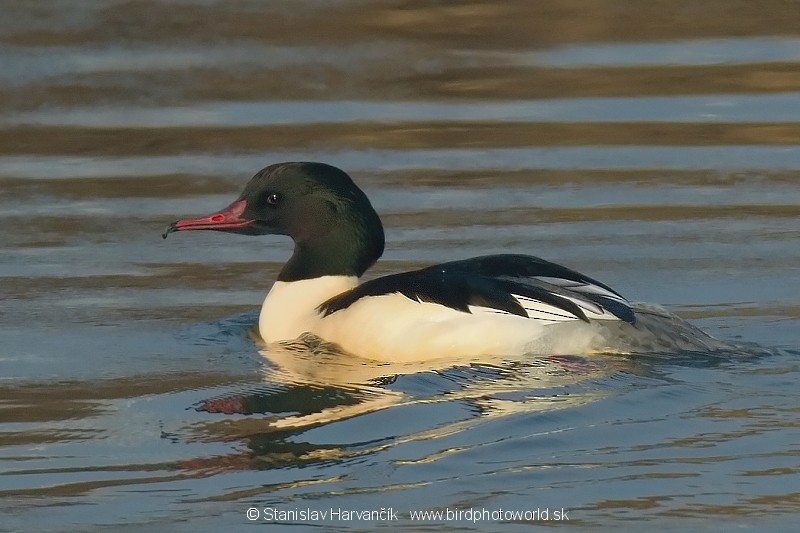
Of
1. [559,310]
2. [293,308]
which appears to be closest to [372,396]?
[559,310]

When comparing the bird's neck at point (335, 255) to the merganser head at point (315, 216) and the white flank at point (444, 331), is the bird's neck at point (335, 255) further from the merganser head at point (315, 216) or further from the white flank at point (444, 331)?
the white flank at point (444, 331)

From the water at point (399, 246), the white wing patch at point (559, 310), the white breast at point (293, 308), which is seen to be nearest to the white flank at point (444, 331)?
the white wing patch at point (559, 310)

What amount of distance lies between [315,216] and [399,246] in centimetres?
151

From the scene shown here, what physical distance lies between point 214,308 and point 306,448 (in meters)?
2.57

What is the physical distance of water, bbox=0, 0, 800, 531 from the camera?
19.8 feet

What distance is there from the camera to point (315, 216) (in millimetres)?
8445

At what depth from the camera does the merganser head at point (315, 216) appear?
8398 mm

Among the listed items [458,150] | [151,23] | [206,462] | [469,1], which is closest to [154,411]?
[206,462]

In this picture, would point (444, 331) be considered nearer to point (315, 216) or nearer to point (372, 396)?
point (372, 396)

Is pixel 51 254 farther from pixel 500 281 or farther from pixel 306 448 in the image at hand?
pixel 306 448

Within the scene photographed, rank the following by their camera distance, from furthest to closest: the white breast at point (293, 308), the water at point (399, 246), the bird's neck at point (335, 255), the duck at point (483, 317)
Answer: the bird's neck at point (335, 255)
the white breast at point (293, 308)
the duck at point (483, 317)
the water at point (399, 246)

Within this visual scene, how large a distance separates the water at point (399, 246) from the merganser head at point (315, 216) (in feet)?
1.75

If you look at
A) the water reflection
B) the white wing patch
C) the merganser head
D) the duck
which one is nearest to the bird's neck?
the merganser head

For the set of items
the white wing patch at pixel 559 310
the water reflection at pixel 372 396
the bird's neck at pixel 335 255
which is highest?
the bird's neck at pixel 335 255
